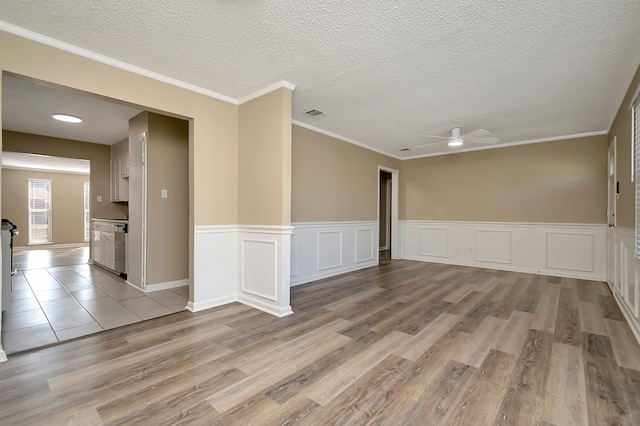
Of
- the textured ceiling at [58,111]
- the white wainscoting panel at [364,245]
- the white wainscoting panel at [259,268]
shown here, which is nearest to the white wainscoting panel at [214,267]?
the white wainscoting panel at [259,268]

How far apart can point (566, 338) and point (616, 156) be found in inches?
110

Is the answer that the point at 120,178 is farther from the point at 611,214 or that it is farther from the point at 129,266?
the point at 611,214

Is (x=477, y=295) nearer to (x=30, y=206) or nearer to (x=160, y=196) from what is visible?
(x=160, y=196)

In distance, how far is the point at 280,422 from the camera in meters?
1.52

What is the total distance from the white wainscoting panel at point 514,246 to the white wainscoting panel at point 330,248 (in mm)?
1378

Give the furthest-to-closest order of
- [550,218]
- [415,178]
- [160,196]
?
1. [415,178]
2. [550,218]
3. [160,196]

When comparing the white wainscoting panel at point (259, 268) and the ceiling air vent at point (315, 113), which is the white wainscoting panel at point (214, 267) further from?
the ceiling air vent at point (315, 113)

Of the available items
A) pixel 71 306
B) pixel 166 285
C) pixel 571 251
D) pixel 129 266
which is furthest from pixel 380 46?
pixel 571 251

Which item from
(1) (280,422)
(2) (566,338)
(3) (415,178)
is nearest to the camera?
(1) (280,422)

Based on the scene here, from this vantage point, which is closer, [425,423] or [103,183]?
[425,423]

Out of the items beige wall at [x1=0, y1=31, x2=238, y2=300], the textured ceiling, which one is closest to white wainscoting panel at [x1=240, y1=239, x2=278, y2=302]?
beige wall at [x1=0, y1=31, x2=238, y2=300]

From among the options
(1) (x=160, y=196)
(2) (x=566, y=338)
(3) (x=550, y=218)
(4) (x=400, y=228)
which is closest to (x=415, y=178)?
(4) (x=400, y=228)

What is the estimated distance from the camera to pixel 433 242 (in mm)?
6547

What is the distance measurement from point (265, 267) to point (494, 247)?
4.73 m
